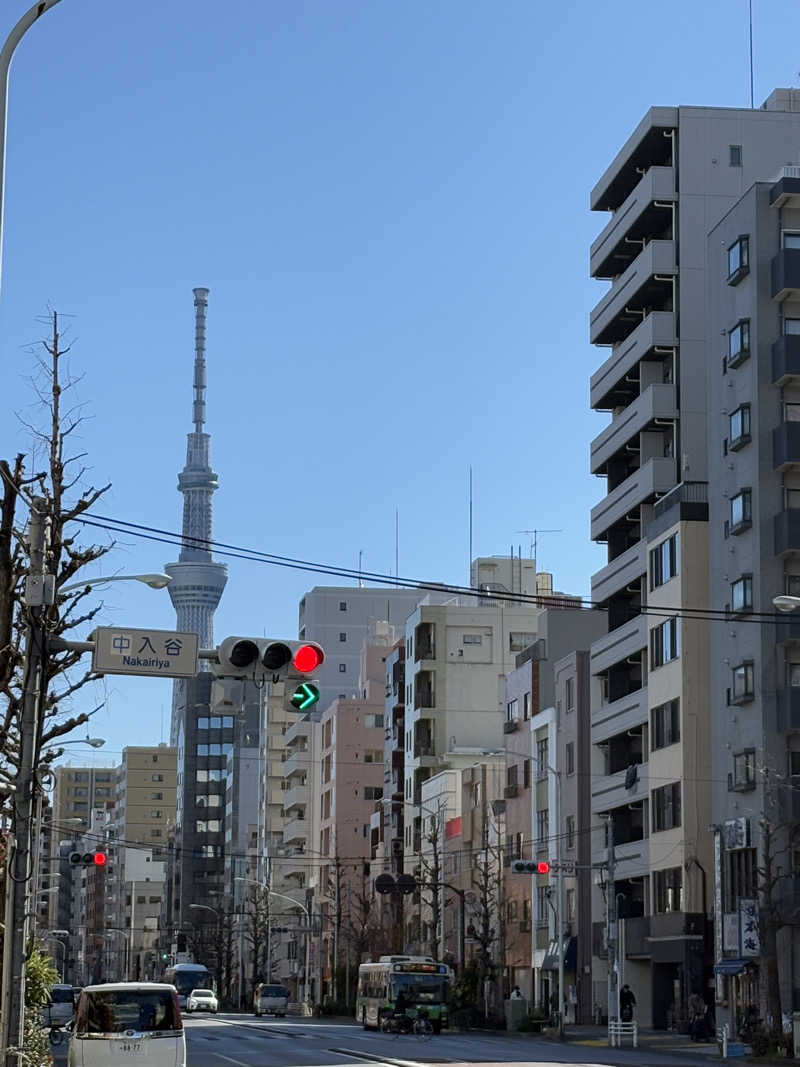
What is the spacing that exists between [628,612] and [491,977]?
18.0 m

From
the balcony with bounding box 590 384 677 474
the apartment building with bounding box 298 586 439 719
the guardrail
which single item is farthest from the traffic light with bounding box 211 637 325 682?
the apartment building with bounding box 298 586 439 719

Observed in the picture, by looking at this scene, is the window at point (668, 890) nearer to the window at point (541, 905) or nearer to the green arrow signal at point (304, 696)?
the window at point (541, 905)

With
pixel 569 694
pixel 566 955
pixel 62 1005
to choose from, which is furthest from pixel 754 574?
pixel 62 1005

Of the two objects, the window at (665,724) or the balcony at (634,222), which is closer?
the window at (665,724)

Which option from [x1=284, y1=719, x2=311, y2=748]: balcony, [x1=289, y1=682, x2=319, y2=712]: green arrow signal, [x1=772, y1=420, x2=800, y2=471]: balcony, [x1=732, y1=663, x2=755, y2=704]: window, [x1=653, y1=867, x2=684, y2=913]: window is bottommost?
[x1=653, y1=867, x2=684, y2=913]: window

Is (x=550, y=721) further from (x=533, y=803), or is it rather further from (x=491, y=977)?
(x=491, y=977)

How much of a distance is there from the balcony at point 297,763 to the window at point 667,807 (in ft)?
Result: 265

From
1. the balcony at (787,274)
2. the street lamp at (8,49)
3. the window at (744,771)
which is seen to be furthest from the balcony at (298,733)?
the street lamp at (8,49)

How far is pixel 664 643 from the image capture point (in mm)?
73812

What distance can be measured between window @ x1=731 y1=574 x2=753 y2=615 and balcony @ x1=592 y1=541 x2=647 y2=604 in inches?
464

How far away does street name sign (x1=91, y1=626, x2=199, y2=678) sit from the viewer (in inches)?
945

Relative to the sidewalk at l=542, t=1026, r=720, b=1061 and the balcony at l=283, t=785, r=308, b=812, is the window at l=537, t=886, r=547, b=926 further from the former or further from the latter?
the balcony at l=283, t=785, r=308, b=812

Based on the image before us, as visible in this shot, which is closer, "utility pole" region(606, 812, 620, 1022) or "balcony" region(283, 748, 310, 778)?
"utility pole" region(606, 812, 620, 1022)

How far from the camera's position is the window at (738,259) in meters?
67.9
